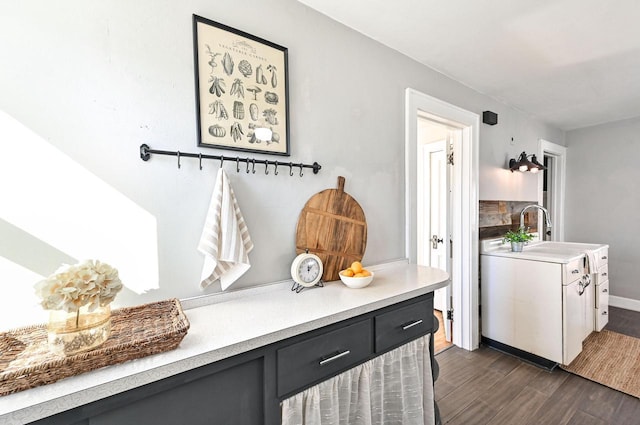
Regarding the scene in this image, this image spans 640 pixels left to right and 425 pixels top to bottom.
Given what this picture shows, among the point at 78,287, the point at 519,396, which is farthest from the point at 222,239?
the point at 519,396

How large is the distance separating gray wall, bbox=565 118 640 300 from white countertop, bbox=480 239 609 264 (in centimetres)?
123

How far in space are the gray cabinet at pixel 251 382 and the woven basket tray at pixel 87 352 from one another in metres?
0.09

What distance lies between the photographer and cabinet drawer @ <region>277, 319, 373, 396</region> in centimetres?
103

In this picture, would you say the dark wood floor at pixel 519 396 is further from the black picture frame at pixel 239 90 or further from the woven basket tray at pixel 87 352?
the black picture frame at pixel 239 90

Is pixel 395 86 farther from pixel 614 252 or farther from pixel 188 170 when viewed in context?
pixel 614 252

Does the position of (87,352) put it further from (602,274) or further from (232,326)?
(602,274)

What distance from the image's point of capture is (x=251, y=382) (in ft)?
3.22

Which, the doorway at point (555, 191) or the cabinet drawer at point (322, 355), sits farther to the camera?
the doorway at point (555, 191)

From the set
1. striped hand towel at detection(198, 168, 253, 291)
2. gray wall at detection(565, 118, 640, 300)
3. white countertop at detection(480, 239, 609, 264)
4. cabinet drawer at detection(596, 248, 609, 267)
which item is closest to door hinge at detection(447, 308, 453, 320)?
white countertop at detection(480, 239, 609, 264)

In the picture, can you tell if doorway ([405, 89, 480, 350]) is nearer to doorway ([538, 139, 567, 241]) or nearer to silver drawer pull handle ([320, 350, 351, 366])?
silver drawer pull handle ([320, 350, 351, 366])

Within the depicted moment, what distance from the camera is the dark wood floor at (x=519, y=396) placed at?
188cm

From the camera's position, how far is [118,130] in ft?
3.59

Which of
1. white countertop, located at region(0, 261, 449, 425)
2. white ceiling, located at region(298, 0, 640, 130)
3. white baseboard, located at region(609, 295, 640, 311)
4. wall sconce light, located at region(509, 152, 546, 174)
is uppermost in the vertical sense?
white ceiling, located at region(298, 0, 640, 130)

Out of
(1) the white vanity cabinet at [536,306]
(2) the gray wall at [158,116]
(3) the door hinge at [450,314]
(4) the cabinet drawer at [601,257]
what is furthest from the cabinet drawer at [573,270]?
(2) the gray wall at [158,116]
